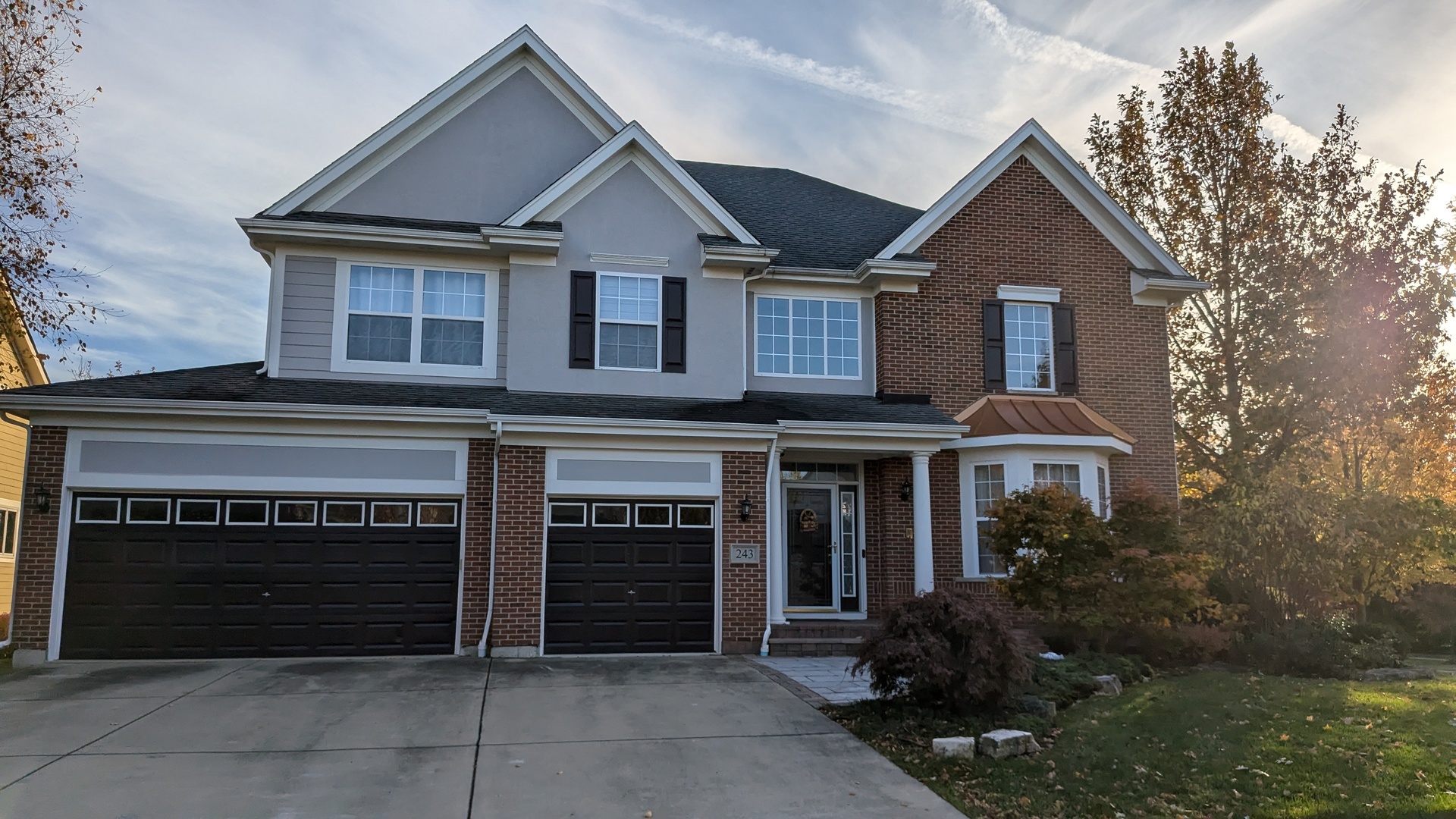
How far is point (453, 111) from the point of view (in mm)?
15141

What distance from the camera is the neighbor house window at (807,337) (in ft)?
51.5

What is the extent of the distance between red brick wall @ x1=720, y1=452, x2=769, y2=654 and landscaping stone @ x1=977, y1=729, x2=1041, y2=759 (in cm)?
574

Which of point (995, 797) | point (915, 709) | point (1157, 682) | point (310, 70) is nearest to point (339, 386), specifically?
point (310, 70)

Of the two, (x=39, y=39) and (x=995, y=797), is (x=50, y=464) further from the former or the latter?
(x=995, y=797)

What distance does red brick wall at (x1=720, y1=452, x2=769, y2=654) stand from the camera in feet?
43.4

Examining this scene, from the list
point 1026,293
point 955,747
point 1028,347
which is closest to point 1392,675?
point 1028,347

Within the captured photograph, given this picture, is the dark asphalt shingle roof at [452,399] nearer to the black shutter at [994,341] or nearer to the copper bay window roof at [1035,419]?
the copper bay window roof at [1035,419]

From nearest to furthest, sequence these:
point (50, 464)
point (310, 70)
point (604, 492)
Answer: point (50, 464)
point (604, 492)
point (310, 70)

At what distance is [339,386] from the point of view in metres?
13.5

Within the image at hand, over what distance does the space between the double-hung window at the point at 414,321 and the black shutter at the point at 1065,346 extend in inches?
379

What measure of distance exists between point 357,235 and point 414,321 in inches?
58.7

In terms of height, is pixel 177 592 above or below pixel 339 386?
below

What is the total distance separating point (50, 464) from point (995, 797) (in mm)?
12268

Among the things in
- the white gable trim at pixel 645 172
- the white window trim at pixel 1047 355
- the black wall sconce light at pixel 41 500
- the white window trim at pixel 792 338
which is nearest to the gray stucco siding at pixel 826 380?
the white window trim at pixel 792 338
